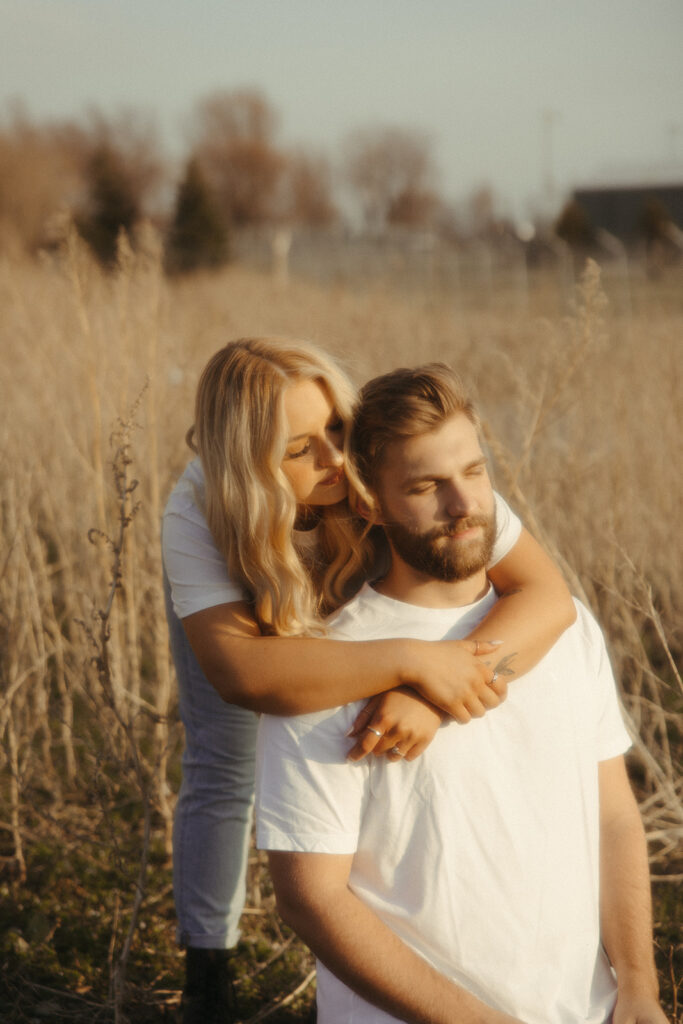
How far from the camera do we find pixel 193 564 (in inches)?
67.0

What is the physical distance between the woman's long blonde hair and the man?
120mm

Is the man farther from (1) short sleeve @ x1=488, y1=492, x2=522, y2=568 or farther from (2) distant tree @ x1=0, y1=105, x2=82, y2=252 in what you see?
(2) distant tree @ x1=0, y1=105, x2=82, y2=252

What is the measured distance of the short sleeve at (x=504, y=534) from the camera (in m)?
1.74

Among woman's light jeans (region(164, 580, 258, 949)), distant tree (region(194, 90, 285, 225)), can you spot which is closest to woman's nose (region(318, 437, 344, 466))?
woman's light jeans (region(164, 580, 258, 949))

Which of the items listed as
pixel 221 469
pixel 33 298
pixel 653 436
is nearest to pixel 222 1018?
pixel 221 469

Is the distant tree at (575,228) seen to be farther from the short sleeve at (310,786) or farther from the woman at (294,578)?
the short sleeve at (310,786)

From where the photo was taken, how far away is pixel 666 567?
134 inches

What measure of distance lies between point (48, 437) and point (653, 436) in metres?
2.42

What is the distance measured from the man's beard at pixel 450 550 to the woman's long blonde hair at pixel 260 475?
0.20 m

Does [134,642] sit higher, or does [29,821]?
[134,642]

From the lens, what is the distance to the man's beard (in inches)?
60.4

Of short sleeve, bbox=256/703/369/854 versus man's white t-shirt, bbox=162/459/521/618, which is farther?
man's white t-shirt, bbox=162/459/521/618

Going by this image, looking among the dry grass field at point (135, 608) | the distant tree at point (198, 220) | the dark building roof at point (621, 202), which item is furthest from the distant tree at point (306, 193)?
the dry grass field at point (135, 608)

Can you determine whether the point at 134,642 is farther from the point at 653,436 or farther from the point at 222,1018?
the point at 653,436
